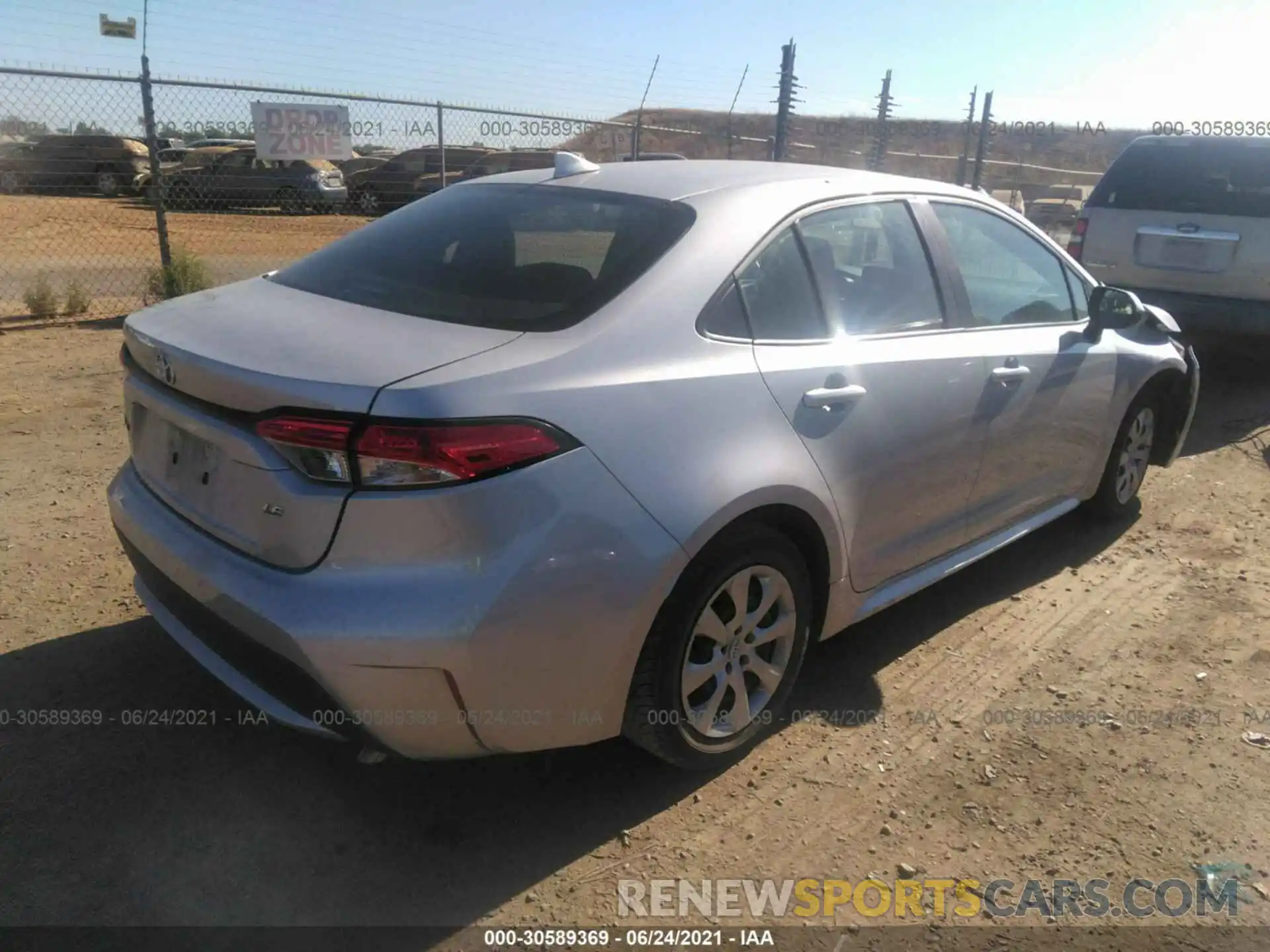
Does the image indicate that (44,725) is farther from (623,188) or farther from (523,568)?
(623,188)

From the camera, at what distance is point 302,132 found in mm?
9641

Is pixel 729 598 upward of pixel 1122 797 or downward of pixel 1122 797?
upward

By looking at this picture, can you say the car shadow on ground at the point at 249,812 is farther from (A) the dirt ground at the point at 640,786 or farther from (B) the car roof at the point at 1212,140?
(B) the car roof at the point at 1212,140

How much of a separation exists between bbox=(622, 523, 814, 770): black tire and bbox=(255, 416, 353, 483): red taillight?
87 centimetres

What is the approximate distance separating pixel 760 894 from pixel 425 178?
15.0 metres

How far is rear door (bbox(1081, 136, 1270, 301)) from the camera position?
7.06m

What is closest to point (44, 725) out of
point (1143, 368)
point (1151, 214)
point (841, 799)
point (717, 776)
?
point (717, 776)

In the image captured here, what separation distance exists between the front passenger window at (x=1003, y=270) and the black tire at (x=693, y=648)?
4.49 feet

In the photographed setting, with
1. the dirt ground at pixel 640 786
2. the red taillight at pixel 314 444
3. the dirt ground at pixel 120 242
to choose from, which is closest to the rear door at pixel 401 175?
the dirt ground at pixel 120 242

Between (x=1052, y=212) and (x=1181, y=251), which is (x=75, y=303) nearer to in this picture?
(x=1181, y=251)

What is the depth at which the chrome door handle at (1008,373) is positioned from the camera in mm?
3578

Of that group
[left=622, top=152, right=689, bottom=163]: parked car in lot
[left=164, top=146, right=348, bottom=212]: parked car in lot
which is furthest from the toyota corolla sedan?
[left=164, top=146, right=348, bottom=212]: parked car in lot

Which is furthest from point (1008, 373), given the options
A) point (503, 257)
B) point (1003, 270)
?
point (503, 257)

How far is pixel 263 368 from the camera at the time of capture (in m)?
2.32
